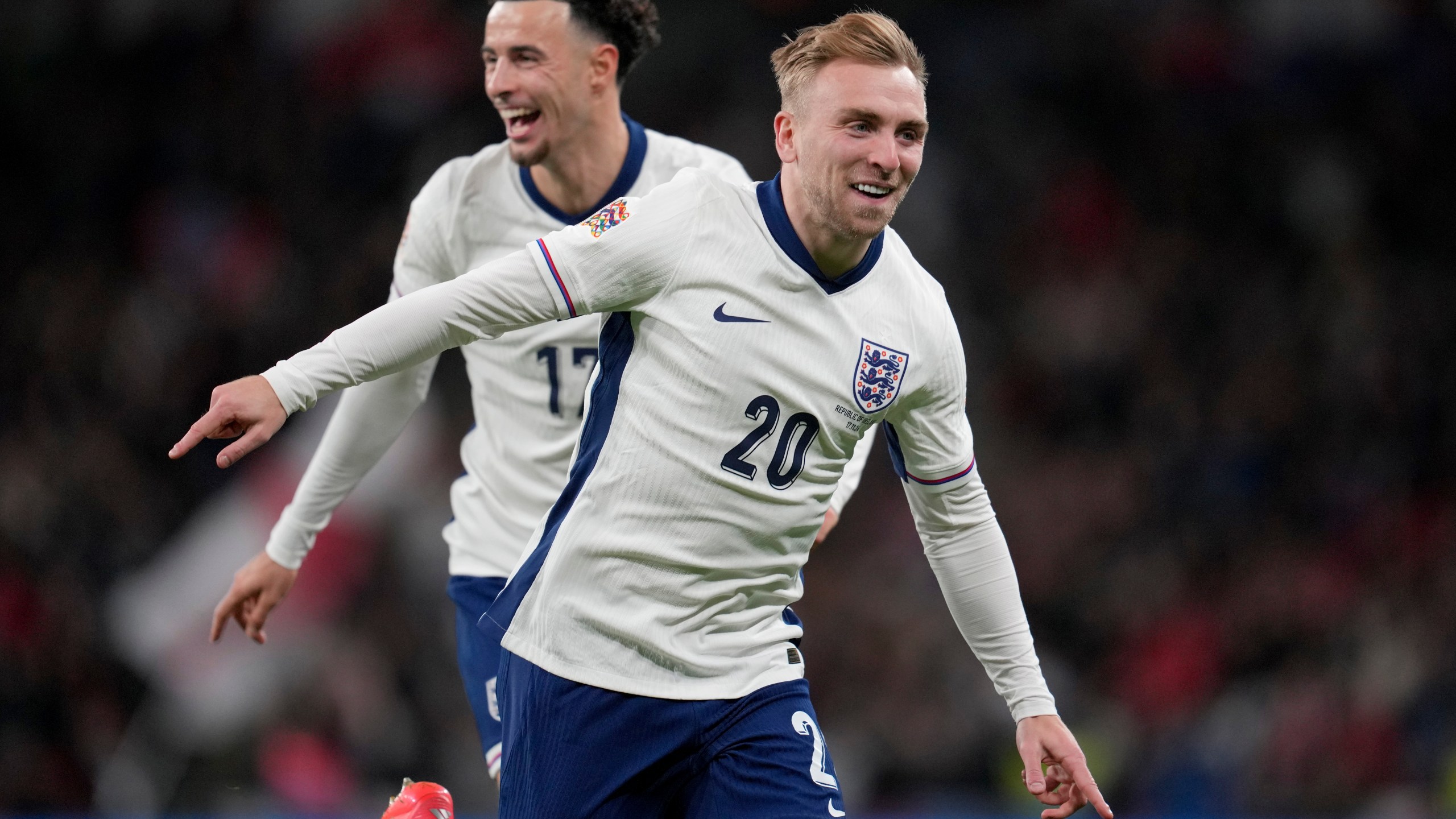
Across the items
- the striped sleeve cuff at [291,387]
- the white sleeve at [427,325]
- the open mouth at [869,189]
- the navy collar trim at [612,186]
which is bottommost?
the striped sleeve cuff at [291,387]

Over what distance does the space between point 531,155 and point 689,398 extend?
3.81 feet

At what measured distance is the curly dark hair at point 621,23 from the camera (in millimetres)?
4051

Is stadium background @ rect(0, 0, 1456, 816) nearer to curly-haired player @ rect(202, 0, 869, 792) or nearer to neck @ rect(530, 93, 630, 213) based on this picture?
curly-haired player @ rect(202, 0, 869, 792)

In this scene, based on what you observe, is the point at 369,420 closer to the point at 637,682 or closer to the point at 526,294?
the point at 526,294

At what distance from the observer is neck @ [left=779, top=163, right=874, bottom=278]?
9.95 feet

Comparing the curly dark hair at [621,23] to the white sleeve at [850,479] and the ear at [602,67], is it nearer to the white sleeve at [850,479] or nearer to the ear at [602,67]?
the ear at [602,67]

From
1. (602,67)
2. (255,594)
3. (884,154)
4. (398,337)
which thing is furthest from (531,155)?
(255,594)

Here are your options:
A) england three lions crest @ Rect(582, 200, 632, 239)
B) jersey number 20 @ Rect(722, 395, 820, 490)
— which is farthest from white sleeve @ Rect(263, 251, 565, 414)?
jersey number 20 @ Rect(722, 395, 820, 490)

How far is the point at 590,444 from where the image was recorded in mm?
3115

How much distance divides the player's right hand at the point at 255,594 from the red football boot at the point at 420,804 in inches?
26.3

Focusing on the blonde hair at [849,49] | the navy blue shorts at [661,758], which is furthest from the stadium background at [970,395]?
the blonde hair at [849,49]

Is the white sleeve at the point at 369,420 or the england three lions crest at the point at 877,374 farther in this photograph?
the white sleeve at the point at 369,420

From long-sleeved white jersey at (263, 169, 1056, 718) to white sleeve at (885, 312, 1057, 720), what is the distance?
0.29ft

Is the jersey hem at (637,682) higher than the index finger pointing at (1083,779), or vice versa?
the jersey hem at (637,682)
